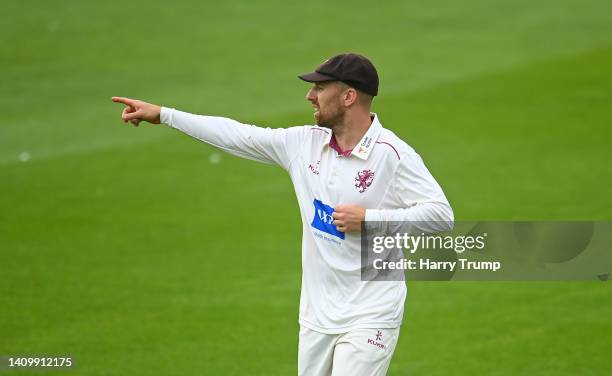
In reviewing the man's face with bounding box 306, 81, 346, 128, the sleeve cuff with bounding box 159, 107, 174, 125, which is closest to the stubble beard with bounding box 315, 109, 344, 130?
the man's face with bounding box 306, 81, 346, 128

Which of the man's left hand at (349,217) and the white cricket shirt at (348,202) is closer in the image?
the man's left hand at (349,217)

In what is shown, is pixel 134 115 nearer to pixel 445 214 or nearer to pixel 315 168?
pixel 315 168

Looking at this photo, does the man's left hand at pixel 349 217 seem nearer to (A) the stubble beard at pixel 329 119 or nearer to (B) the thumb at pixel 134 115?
(A) the stubble beard at pixel 329 119

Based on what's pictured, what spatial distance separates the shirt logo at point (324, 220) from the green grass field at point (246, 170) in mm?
3852

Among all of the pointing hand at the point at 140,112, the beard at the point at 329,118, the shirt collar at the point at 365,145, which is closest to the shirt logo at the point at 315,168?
the shirt collar at the point at 365,145

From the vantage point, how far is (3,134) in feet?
59.0

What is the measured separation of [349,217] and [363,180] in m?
0.38

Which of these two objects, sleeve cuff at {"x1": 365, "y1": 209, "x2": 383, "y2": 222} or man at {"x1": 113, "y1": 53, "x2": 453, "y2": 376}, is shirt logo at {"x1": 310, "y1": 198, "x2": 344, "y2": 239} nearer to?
man at {"x1": 113, "y1": 53, "x2": 453, "y2": 376}

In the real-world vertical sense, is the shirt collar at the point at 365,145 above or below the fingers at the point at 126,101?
below

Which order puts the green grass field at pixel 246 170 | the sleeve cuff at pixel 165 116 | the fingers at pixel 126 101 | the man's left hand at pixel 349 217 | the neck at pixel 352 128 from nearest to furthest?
the man's left hand at pixel 349 217, the neck at pixel 352 128, the fingers at pixel 126 101, the sleeve cuff at pixel 165 116, the green grass field at pixel 246 170

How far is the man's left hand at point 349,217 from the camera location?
5895 mm

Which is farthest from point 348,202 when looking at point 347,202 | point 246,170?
point 246,170

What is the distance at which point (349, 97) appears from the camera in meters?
6.23

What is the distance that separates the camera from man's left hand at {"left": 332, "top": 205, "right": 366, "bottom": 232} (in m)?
5.89
